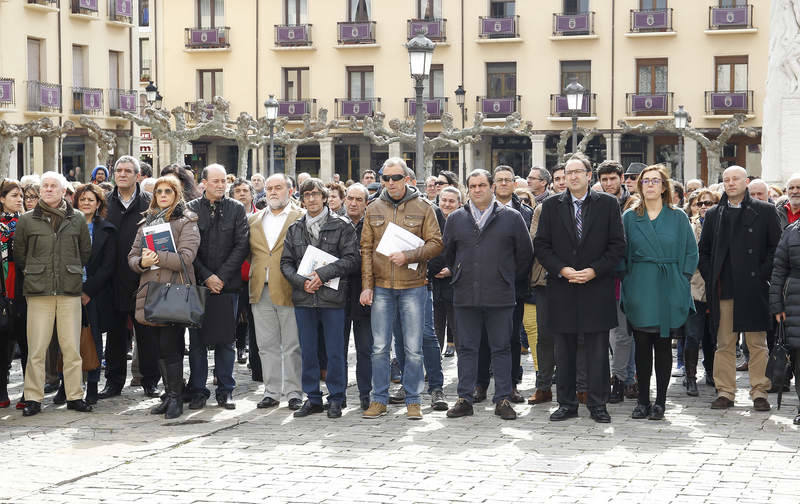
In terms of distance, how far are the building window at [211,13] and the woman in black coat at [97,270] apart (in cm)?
4310

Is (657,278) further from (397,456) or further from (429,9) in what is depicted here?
(429,9)

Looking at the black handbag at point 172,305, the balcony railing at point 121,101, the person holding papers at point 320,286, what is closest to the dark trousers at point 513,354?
the person holding papers at point 320,286

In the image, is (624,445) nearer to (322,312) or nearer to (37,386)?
(322,312)

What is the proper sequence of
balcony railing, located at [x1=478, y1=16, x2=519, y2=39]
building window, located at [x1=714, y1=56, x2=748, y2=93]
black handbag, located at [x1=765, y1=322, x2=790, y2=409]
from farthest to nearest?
1. balcony railing, located at [x1=478, y1=16, x2=519, y2=39]
2. building window, located at [x1=714, y1=56, x2=748, y2=93]
3. black handbag, located at [x1=765, y1=322, x2=790, y2=409]

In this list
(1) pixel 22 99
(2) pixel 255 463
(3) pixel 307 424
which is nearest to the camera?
(2) pixel 255 463

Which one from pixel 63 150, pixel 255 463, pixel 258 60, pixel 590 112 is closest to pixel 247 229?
pixel 255 463

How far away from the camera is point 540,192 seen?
12922 mm

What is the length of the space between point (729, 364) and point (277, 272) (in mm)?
3929

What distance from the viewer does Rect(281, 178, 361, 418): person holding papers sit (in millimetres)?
9812

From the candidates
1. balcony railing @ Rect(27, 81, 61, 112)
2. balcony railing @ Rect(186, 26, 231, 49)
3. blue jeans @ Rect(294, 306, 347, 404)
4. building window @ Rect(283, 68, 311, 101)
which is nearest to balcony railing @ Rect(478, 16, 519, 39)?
building window @ Rect(283, 68, 311, 101)

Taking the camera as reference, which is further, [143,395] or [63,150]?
[63,150]

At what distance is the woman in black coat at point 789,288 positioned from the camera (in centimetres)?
947

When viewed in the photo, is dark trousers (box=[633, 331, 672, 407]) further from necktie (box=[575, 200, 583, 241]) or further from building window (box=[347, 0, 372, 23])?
building window (box=[347, 0, 372, 23])

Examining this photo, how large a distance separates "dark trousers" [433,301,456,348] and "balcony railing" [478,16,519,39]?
36740 millimetres
